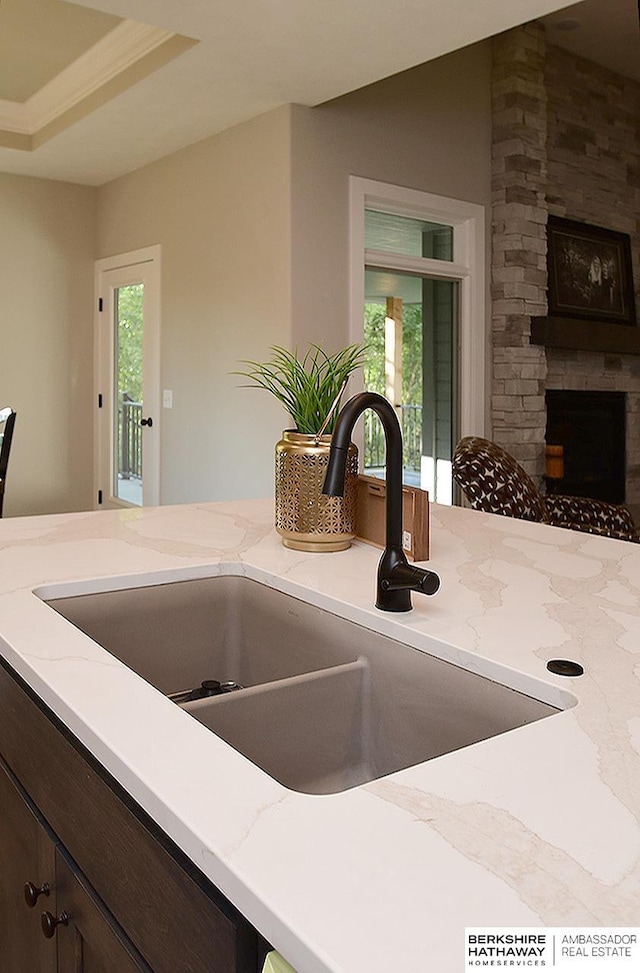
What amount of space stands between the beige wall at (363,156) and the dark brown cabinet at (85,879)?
11.5 ft

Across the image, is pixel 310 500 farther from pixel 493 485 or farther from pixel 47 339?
pixel 47 339

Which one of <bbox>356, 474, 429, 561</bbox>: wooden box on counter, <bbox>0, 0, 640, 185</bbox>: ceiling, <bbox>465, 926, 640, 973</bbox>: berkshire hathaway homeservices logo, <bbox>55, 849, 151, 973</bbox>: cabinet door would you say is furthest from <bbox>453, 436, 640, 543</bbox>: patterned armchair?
<bbox>465, 926, 640, 973</bbox>: berkshire hathaway homeservices logo

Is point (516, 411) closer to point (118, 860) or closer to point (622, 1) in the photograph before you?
point (622, 1)

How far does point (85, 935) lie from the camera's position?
0.85 m

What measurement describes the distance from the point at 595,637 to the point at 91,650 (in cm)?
65

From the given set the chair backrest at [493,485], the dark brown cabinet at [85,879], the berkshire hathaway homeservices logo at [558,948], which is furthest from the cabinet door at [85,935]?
the chair backrest at [493,485]

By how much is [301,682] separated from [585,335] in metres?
4.90

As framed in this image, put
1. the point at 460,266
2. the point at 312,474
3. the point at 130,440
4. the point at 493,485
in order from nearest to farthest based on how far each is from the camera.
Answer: the point at 312,474 → the point at 493,485 → the point at 460,266 → the point at 130,440

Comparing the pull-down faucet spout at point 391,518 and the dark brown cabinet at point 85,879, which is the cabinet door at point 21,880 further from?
the pull-down faucet spout at point 391,518

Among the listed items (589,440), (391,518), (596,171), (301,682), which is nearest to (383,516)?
(391,518)

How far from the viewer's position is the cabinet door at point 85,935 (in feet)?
2.55

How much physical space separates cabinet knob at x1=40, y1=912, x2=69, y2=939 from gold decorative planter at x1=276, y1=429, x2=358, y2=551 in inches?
32.0

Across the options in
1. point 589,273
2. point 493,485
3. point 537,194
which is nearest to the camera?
point 493,485

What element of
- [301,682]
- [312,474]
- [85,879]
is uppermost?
[312,474]
